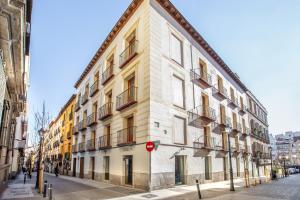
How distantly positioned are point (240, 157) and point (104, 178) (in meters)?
16.4

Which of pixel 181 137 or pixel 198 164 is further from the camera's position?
pixel 198 164

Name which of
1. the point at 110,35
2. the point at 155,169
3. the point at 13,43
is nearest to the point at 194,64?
the point at 110,35

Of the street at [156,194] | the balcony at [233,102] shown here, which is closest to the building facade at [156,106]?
the street at [156,194]

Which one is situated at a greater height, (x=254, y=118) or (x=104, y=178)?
(x=254, y=118)

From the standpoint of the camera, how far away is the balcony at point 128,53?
16.2 m

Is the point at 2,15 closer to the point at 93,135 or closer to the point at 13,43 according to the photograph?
the point at 13,43

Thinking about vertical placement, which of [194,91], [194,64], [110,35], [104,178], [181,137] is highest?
[110,35]

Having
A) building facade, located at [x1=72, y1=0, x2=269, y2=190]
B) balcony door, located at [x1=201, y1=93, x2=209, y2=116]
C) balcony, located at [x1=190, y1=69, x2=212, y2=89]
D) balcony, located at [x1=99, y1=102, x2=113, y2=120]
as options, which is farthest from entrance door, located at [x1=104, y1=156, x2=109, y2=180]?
balcony, located at [x1=190, y1=69, x2=212, y2=89]

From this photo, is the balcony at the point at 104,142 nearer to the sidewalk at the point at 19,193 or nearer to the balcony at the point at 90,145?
the balcony at the point at 90,145

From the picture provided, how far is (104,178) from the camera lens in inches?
719

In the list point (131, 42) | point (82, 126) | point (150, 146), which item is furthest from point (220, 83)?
point (82, 126)

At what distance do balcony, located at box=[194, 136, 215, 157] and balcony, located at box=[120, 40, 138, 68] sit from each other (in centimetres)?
844

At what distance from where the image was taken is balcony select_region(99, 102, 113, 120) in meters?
18.5

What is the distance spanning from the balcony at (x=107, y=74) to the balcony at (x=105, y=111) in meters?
2.36
